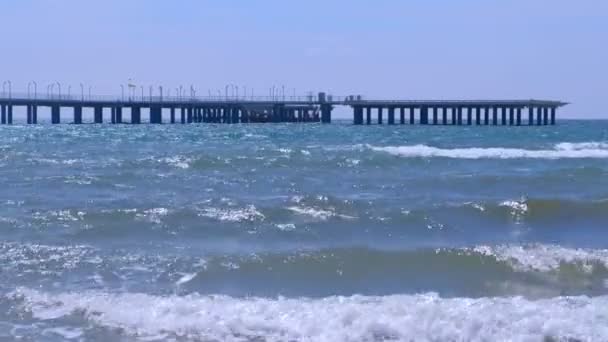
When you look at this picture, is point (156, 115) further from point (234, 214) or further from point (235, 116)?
point (234, 214)

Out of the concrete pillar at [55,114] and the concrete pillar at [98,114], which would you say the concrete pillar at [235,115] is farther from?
the concrete pillar at [55,114]

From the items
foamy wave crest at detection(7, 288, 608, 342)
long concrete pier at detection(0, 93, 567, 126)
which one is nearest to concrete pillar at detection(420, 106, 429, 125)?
long concrete pier at detection(0, 93, 567, 126)

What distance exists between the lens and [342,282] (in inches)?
403

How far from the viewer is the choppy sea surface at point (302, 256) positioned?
26.5ft

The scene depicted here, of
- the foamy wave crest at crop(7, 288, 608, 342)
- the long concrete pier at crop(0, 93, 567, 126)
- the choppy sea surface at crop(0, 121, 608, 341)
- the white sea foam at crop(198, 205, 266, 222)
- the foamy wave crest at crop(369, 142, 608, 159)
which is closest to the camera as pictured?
the foamy wave crest at crop(7, 288, 608, 342)

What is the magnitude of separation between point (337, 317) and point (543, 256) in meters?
3.99

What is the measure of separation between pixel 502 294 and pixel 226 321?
3015mm

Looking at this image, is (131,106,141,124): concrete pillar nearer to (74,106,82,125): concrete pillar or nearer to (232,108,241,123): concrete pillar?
(74,106,82,125): concrete pillar

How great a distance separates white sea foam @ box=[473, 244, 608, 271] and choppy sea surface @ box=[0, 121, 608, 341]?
3 cm

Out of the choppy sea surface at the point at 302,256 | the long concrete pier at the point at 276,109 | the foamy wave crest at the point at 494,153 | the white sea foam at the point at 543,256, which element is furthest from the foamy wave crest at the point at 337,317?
the long concrete pier at the point at 276,109

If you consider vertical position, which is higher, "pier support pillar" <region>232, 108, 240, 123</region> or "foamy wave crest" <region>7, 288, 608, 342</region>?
"pier support pillar" <region>232, 108, 240, 123</region>

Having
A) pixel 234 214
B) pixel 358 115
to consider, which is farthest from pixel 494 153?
pixel 358 115

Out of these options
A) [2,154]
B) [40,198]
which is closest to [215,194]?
[40,198]

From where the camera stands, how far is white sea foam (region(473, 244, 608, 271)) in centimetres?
1079
